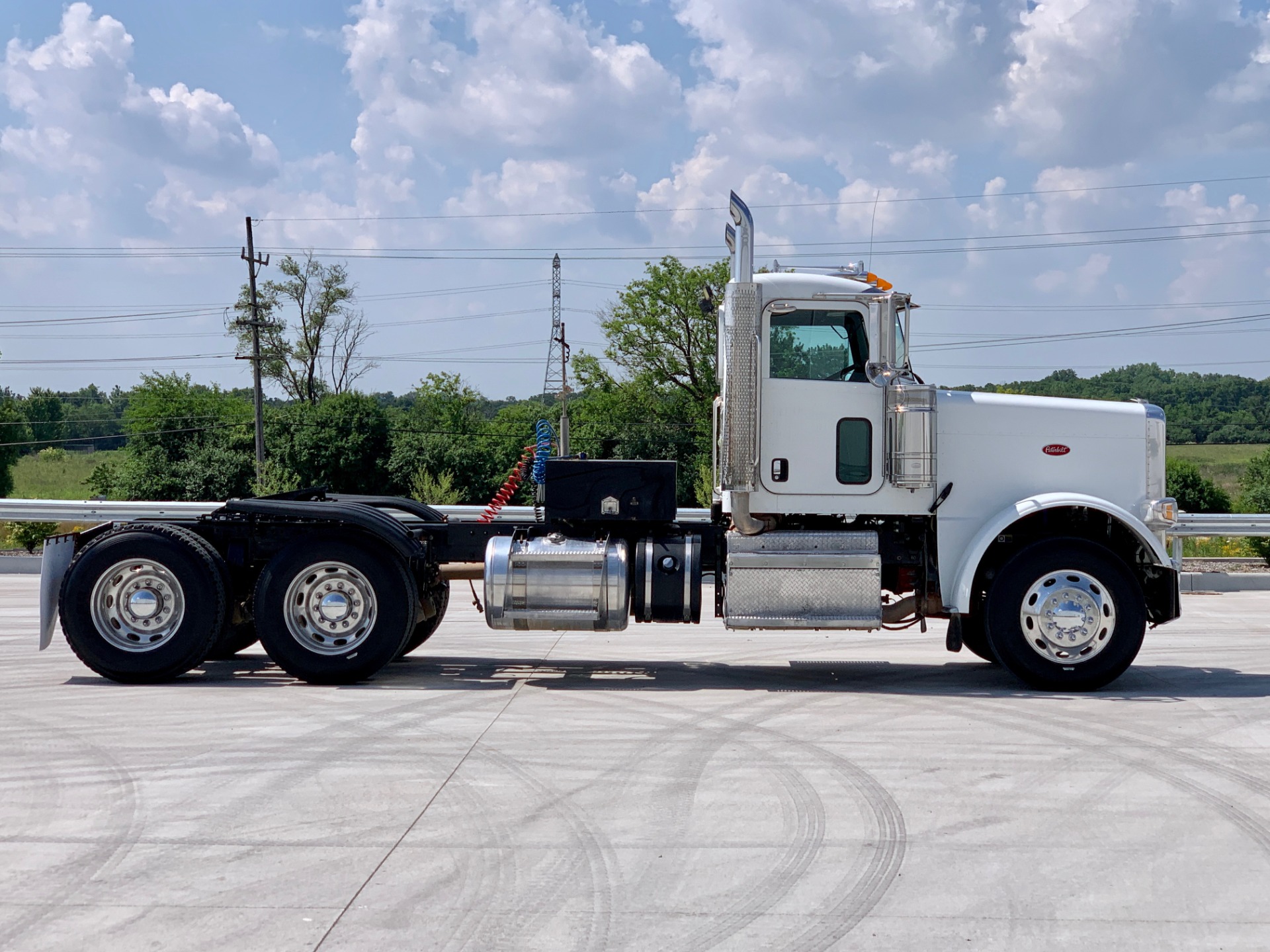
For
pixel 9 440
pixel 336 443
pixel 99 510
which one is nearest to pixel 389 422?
pixel 336 443

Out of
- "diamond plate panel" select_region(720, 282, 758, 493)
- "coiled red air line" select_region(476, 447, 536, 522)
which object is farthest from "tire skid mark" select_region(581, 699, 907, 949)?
"coiled red air line" select_region(476, 447, 536, 522)

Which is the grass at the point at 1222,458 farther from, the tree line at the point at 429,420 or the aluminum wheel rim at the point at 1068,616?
the aluminum wheel rim at the point at 1068,616

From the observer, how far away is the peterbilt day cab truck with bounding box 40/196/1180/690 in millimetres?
8922

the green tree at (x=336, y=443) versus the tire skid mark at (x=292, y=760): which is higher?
the green tree at (x=336, y=443)

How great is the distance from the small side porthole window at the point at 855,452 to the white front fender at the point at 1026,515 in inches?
38.1

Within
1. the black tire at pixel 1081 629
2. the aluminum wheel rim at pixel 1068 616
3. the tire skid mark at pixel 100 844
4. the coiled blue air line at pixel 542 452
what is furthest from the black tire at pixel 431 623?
the aluminum wheel rim at pixel 1068 616

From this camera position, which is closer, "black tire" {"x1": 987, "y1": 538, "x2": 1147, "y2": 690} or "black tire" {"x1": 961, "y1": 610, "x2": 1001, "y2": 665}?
"black tire" {"x1": 987, "y1": 538, "x2": 1147, "y2": 690}

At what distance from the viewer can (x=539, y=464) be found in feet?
31.4

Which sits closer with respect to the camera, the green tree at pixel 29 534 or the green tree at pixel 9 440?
the green tree at pixel 29 534

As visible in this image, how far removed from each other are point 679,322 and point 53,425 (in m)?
68.5

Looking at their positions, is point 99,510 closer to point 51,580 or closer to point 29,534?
point 29,534

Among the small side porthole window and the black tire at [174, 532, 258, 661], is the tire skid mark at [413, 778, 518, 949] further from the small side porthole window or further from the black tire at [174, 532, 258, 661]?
the small side porthole window

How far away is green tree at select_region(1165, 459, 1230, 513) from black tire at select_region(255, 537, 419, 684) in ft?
144

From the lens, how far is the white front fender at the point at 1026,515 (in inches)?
341
